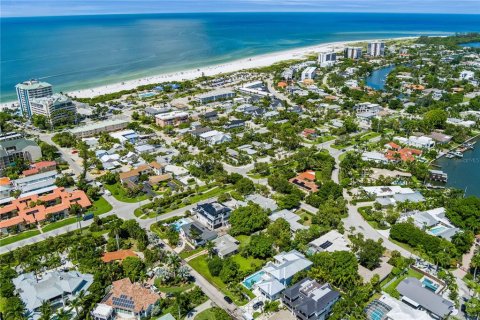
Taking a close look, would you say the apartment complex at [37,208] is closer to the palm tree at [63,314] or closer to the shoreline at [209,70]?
the palm tree at [63,314]

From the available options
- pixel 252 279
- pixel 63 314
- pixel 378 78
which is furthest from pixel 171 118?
pixel 378 78

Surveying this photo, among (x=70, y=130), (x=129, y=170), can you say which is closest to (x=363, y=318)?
(x=129, y=170)

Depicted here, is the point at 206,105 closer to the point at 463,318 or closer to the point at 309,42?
the point at 463,318

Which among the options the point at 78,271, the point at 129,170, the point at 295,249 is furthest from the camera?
the point at 129,170

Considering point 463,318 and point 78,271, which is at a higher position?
point 78,271

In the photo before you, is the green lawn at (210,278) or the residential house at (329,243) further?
the residential house at (329,243)

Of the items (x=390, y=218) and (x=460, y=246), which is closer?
(x=460, y=246)

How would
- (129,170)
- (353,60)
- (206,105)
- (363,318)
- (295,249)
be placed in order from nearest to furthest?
(363,318) → (295,249) → (129,170) → (206,105) → (353,60)

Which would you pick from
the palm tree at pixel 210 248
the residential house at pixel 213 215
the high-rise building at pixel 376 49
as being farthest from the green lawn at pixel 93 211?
the high-rise building at pixel 376 49
